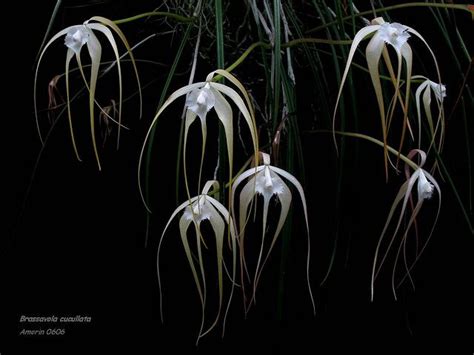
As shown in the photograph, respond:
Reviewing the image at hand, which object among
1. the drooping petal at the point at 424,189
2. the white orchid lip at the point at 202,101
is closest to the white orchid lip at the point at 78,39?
the white orchid lip at the point at 202,101

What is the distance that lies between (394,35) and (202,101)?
237mm

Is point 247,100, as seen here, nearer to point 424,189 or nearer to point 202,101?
point 202,101

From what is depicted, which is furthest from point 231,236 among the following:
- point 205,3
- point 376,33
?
point 205,3

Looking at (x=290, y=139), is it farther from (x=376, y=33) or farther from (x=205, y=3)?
(x=205, y=3)

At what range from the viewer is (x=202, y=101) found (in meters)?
0.65

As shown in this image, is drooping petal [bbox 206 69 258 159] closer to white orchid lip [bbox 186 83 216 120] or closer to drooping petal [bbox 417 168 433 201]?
white orchid lip [bbox 186 83 216 120]

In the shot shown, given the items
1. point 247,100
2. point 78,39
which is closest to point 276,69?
point 247,100

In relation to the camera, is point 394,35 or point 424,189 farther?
point 424,189

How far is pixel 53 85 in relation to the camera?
99 cm

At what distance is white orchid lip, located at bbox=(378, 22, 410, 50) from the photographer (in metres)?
0.66

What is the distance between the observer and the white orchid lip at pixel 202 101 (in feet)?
2.15

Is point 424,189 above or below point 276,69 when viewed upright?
below

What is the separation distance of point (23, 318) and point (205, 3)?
2.46 feet

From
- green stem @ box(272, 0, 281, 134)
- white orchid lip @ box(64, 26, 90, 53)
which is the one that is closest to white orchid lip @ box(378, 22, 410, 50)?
green stem @ box(272, 0, 281, 134)
